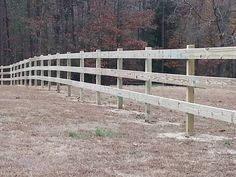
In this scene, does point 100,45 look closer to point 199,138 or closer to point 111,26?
point 111,26

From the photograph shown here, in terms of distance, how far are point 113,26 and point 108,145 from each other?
32198 mm

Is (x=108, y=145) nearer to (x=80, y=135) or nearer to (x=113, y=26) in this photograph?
(x=80, y=135)

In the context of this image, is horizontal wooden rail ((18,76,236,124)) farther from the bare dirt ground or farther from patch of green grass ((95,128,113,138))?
patch of green grass ((95,128,113,138))

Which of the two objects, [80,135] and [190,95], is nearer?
[80,135]

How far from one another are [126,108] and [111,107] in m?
0.33

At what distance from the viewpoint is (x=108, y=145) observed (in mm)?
5887

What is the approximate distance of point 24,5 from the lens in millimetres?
42969

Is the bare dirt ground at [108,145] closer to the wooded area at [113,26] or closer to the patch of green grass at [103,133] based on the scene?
the patch of green grass at [103,133]

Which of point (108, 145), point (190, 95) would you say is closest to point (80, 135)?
point (108, 145)

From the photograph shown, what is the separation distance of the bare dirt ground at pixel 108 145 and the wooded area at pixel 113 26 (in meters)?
27.3

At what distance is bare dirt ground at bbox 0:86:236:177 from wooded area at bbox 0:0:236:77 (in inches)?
1076

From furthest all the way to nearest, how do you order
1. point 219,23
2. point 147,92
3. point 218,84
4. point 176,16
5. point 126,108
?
point 176,16
point 219,23
point 126,108
point 147,92
point 218,84

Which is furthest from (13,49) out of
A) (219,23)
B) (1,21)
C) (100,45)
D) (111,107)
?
(111,107)

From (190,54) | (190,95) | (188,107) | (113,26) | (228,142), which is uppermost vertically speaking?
(113,26)
